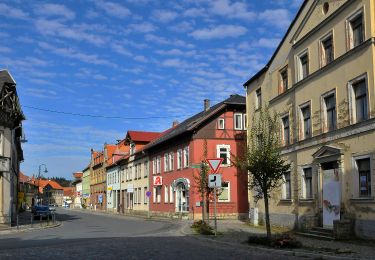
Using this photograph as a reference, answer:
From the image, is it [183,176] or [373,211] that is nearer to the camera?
[373,211]

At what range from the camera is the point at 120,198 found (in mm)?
72375

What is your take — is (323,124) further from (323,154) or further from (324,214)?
(324,214)

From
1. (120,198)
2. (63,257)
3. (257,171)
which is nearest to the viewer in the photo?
(63,257)

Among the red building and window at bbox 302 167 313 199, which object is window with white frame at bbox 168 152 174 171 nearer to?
the red building

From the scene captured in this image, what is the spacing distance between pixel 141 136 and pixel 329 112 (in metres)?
44.7

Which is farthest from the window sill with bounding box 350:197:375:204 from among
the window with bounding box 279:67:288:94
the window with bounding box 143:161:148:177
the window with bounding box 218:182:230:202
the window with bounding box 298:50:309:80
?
the window with bounding box 143:161:148:177

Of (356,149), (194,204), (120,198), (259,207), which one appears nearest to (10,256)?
(356,149)

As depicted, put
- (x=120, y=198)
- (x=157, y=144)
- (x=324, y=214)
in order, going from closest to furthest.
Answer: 1. (x=324, y=214)
2. (x=157, y=144)
3. (x=120, y=198)

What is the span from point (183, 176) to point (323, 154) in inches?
928

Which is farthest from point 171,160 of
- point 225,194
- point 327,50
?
point 327,50

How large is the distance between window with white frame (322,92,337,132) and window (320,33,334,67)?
5.40 feet

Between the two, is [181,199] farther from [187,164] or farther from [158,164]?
[158,164]

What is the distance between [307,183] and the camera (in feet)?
83.7

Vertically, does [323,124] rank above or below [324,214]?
above
